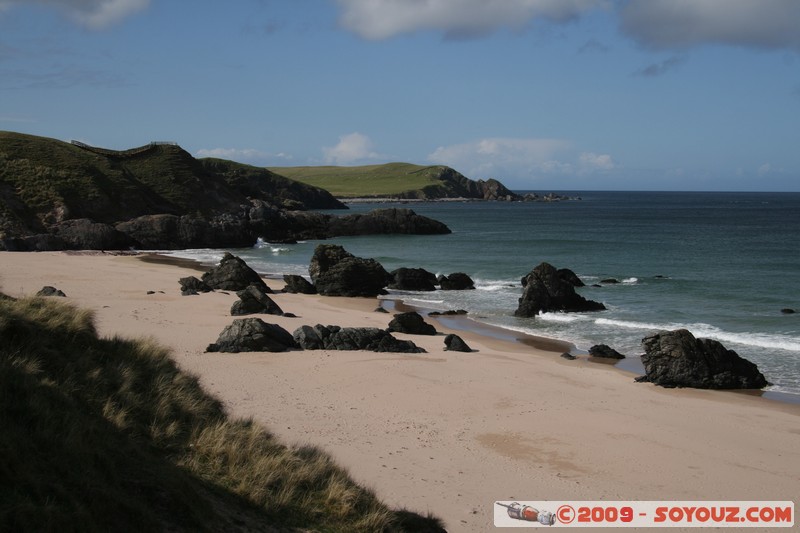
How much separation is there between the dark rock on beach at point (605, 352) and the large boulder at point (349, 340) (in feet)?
17.8

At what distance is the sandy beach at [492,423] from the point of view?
10023 millimetres

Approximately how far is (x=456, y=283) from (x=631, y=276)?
1188cm

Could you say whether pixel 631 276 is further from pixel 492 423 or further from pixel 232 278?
pixel 492 423

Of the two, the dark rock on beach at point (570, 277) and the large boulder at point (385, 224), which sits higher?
the large boulder at point (385, 224)

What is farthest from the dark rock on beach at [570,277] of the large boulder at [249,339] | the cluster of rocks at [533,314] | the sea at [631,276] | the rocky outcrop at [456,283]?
the large boulder at [249,339]

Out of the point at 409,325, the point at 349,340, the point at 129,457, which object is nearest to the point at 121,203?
the point at 409,325

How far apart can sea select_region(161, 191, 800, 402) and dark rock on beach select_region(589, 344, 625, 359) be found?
52 cm

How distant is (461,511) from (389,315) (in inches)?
753

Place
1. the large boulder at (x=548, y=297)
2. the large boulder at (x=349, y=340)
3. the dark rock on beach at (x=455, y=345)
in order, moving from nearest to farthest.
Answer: the large boulder at (x=349, y=340), the dark rock on beach at (x=455, y=345), the large boulder at (x=548, y=297)

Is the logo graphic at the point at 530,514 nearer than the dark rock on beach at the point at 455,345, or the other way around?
the logo graphic at the point at 530,514

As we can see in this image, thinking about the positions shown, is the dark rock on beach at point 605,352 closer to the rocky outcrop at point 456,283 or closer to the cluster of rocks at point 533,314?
the cluster of rocks at point 533,314

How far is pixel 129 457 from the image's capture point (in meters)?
7.10

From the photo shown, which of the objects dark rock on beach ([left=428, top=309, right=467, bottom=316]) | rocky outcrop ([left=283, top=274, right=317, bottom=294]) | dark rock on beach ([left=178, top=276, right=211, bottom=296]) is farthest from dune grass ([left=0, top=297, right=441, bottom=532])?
rocky outcrop ([left=283, top=274, right=317, bottom=294])

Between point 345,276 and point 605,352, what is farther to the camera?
point 345,276
